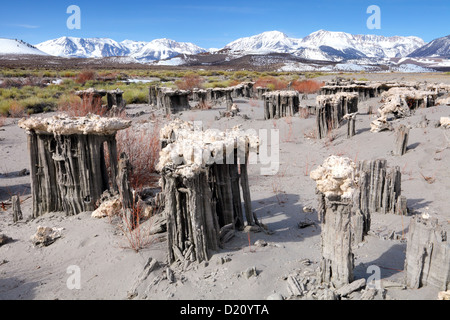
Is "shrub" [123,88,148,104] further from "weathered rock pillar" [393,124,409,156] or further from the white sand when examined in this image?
"weathered rock pillar" [393,124,409,156]

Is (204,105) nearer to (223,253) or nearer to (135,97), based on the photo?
(135,97)

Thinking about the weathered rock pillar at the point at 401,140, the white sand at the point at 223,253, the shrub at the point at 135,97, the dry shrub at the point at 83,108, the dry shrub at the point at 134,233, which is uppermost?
the shrub at the point at 135,97

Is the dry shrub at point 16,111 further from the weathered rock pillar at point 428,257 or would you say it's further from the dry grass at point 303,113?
the weathered rock pillar at point 428,257

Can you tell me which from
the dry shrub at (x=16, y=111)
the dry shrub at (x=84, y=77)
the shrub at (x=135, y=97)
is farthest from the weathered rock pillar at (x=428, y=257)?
the dry shrub at (x=84, y=77)

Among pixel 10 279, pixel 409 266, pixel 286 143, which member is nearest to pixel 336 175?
pixel 409 266

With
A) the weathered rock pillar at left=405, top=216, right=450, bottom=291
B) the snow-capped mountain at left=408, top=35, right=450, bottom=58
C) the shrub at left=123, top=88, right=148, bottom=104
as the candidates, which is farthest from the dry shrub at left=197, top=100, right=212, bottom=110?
the snow-capped mountain at left=408, top=35, right=450, bottom=58

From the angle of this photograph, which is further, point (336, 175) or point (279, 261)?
point (279, 261)

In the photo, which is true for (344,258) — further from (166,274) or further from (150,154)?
(150,154)
